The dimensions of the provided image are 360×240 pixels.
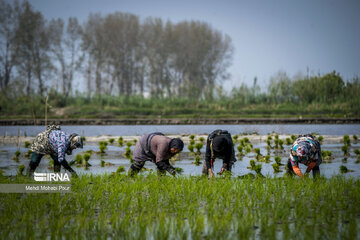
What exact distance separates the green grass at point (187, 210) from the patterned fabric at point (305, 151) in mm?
391

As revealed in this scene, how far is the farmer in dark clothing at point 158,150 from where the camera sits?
753 cm

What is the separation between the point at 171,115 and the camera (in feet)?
132

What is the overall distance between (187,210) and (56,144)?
10.2 feet

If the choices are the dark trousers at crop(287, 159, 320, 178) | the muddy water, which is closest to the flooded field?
the dark trousers at crop(287, 159, 320, 178)

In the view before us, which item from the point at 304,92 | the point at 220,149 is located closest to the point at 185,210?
the point at 220,149

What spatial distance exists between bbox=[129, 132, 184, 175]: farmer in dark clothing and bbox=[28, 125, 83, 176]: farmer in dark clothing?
1.11 m

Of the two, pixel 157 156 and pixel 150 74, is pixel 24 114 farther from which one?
pixel 157 156

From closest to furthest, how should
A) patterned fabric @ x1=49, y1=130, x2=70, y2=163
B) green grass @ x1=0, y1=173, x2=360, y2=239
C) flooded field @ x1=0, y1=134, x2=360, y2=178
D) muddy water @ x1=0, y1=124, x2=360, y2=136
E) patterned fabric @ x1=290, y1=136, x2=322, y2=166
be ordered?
green grass @ x1=0, y1=173, x2=360, y2=239 → patterned fabric @ x1=290, y1=136, x2=322, y2=166 → patterned fabric @ x1=49, y1=130, x2=70, y2=163 → flooded field @ x1=0, y1=134, x2=360, y2=178 → muddy water @ x1=0, y1=124, x2=360, y2=136

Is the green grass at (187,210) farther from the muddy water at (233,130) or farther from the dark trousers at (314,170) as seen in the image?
the muddy water at (233,130)

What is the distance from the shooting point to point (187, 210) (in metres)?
6.09

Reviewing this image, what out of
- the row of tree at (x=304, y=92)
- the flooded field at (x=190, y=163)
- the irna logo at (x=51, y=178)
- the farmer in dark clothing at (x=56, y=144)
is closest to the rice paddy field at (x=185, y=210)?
the irna logo at (x=51, y=178)

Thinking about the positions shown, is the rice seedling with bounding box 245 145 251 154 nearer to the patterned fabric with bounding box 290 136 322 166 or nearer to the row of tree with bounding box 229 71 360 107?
the patterned fabric with bounding box 290 136 322 166

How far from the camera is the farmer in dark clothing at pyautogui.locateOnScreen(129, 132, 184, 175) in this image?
753 cm

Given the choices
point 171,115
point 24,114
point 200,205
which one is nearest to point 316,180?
point 200,205
